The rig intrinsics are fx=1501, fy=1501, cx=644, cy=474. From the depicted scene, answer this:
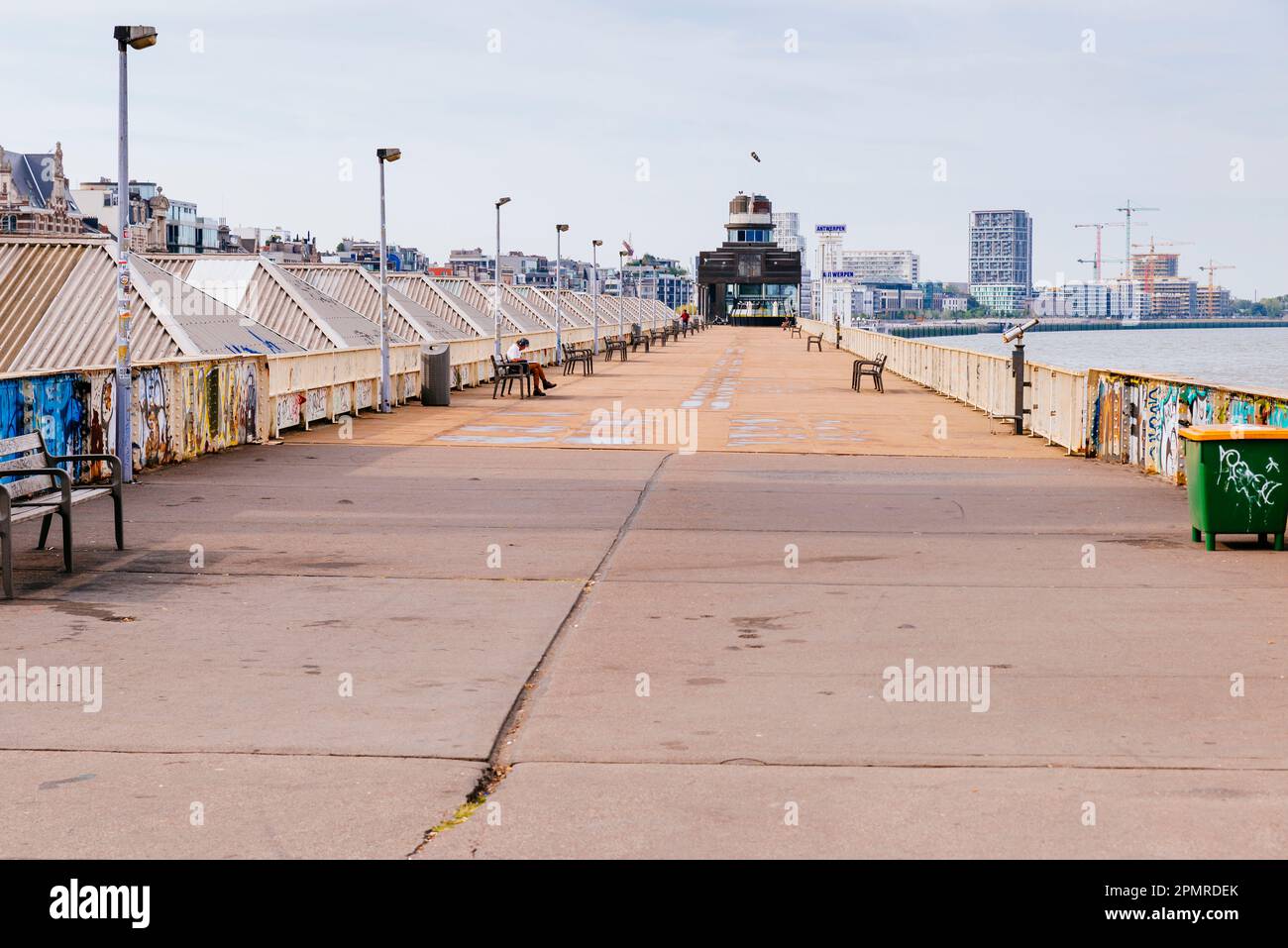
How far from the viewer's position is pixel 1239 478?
13016mm

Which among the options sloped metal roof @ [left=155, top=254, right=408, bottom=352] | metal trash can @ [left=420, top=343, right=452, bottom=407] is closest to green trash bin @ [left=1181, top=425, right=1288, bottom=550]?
metal trash can @ [left=420, top=343, right=452, bottom=407]

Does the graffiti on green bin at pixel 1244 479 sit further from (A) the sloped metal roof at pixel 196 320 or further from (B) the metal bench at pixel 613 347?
(B) the metal bench at pixel 613 347

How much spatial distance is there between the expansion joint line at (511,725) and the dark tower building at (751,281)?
168 m

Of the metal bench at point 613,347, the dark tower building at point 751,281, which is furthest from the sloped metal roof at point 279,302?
the dark tower building at point 751,281

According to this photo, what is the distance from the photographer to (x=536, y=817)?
5965 millimetres

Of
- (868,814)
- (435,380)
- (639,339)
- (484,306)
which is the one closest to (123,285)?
(868,814)

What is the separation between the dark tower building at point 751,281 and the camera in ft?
611

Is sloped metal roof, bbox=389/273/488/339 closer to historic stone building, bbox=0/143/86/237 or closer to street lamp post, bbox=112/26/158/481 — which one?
street lamp post, bbox=112/26/158/481

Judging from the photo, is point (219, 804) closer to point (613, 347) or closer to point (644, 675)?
point (644, 675)

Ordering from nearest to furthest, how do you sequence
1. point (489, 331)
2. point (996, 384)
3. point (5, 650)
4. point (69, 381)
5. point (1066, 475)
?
point (5, 650) < point (69, 381) < point (1066, 475) < point (996, 384) < point (489, 331)

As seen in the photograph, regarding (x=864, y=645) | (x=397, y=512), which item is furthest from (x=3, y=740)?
(x=397, y=512)

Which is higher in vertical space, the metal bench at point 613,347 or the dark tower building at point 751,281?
the dark tower building at point 751,281
